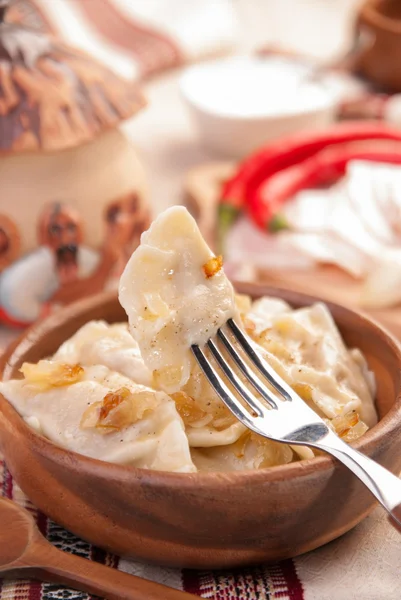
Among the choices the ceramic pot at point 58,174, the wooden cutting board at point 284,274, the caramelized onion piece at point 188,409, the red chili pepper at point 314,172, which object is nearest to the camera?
the caramelized onion piece at point 188,409

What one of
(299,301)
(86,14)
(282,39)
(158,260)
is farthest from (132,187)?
(282,39)

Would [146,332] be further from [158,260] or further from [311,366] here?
[311,366]

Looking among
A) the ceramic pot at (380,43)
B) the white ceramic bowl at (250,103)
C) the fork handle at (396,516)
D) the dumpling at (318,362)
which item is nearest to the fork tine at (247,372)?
the dumpling at (318,362)

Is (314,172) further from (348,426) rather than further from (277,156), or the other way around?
(348,426)

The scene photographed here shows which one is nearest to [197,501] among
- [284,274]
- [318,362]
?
[318,362]

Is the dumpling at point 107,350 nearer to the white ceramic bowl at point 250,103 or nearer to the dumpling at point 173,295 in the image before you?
the dumpling at point 173,295

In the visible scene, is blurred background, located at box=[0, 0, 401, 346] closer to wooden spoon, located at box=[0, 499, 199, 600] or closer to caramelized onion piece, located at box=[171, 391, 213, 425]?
caramelized onion piece, located at box=[171, 391, 213, 425]
